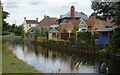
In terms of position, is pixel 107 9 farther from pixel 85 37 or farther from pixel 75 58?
pixel 85 37

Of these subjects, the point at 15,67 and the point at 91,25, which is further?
the point at 91,25

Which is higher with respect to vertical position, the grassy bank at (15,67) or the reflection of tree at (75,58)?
the grassy bank at (15,67)

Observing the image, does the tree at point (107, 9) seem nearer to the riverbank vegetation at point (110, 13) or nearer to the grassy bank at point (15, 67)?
the riverbank vegetation at point (110, 13)

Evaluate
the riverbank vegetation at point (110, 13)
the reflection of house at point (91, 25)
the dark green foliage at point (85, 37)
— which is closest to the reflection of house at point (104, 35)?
the dark green foliage at point (85, 37)

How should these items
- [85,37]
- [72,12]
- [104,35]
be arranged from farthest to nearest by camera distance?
[72,12]
[85,37]
[104,35]

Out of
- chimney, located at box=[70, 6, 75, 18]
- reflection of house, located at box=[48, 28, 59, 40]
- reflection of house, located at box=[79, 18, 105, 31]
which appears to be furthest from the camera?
chimney, located at box=[70, 6, 75, 18]

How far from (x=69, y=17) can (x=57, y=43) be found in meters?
21.3

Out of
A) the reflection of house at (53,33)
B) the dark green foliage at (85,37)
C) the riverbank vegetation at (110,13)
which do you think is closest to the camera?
the riverbank vegetation at (110,13)

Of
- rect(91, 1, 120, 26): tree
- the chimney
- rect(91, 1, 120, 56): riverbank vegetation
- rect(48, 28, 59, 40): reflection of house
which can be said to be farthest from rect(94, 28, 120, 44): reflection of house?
the chimney

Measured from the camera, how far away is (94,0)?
81.7 feet

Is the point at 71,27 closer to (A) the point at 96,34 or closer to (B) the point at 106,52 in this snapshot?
(A) the point at 96,34

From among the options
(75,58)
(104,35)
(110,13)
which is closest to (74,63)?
(75,58)

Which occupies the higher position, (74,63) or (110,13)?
(110,13)

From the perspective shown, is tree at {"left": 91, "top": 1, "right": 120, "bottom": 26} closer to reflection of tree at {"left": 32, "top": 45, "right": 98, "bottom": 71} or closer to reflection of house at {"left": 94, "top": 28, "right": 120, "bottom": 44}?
reflection of tree at {"left": 32, "top": 45, "right": 98, "bottom": 71}
